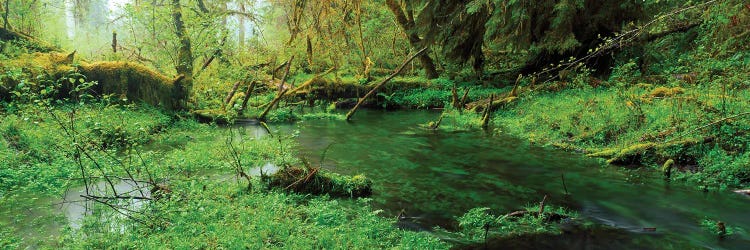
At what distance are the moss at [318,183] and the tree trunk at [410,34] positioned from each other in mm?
14331

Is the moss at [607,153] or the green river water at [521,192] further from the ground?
the moss at [607,153]

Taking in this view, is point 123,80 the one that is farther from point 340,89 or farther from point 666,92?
point 666,92

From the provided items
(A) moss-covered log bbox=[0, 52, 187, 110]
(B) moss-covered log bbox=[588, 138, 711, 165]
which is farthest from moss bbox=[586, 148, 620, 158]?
(A) moss-covered log bbox=[0, 52, 187, 110]

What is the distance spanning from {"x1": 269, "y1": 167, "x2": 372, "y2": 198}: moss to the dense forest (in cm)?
3

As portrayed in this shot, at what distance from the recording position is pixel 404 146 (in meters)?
11.9

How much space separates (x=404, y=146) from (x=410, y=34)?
10182 millimetres

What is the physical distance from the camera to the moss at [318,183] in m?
7.46

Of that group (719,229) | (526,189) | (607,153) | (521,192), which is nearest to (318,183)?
(521,192)

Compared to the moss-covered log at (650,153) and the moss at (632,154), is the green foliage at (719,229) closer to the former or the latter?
the moss-covered log at (650,153)

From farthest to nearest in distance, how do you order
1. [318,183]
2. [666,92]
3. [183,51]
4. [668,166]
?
1. [183,51]
2. [666,92]
3. [668,166]
4. [318,183]

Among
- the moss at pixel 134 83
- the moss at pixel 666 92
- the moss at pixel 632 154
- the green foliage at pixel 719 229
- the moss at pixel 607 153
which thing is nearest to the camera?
the green foliage at pixel 719 229

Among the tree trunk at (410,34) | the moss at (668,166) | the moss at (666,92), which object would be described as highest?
the tree trunk at (410,34)

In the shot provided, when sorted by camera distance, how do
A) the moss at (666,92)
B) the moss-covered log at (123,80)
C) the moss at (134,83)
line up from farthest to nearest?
the moss at (134,83) < the moss-covered log at (123,80) < the moss at (666,92)

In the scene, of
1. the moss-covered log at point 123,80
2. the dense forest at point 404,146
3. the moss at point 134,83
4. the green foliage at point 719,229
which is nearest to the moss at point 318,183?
the dense forest at point 404,146
